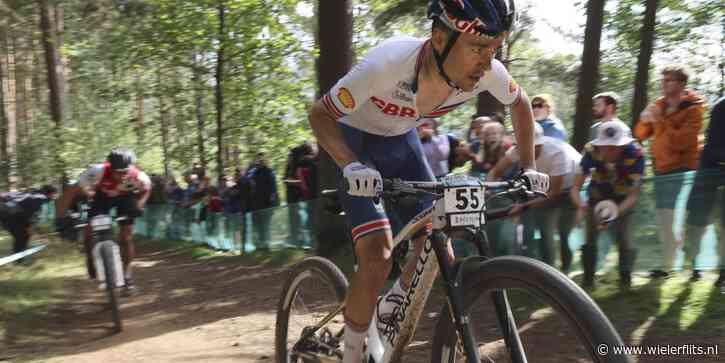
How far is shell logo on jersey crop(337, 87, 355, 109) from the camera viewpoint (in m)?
3.02

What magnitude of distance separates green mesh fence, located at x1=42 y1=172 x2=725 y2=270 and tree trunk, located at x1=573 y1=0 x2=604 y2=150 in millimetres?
4756

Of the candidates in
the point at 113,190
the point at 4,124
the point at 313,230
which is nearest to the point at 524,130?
the point at 113,190

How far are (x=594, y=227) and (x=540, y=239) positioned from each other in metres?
0.58

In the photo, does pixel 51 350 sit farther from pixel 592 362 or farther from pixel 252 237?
pixel 252 237

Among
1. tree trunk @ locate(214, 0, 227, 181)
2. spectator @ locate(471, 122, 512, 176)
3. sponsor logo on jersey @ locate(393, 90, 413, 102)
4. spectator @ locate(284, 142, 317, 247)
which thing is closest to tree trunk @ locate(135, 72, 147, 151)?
tree trunk @ locate(214, 0, 227, 181)

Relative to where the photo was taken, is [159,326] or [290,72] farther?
[290,72]

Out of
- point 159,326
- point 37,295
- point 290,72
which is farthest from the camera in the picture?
point 290,72

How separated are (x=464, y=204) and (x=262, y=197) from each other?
1064 centimetres

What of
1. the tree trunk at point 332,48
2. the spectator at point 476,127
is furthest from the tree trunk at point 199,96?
the spectator at point 476,127

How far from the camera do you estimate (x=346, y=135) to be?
343cm

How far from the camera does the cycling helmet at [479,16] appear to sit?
259 centimetres

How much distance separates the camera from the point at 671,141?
6160mm

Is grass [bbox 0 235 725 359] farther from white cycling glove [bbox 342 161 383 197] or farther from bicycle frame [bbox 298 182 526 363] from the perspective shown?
white cycling glove [bbox 342 161 383 197]

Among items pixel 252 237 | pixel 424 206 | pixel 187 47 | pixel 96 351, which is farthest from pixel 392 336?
pixel 187 47
